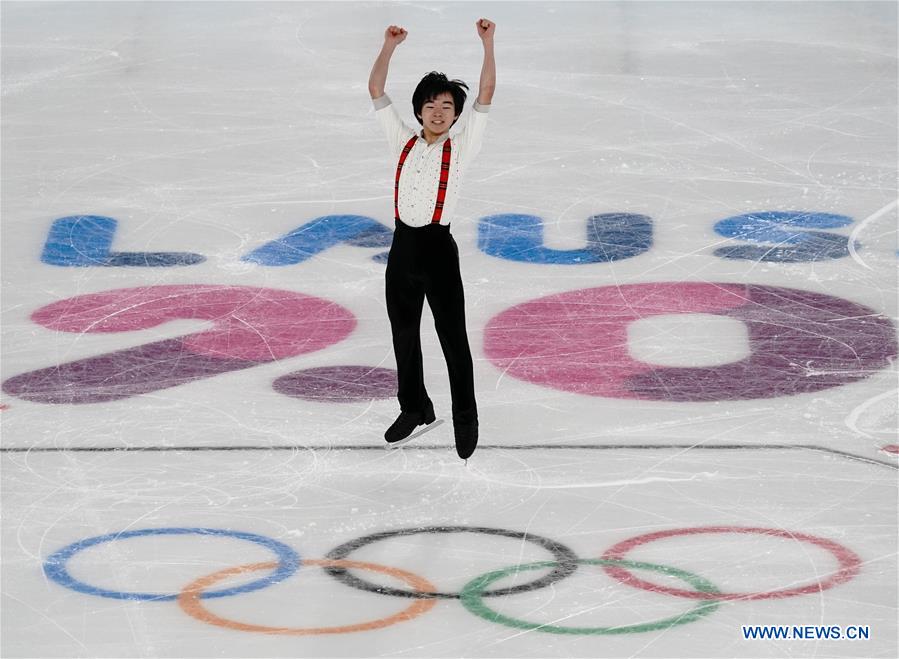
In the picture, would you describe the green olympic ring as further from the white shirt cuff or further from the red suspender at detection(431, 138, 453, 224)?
the white shirt cuff

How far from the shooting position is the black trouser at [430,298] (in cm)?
520

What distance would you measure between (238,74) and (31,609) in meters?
7.32

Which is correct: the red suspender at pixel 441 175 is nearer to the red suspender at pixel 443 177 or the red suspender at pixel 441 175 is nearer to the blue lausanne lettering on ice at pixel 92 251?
the red suspender at pixel 443 177

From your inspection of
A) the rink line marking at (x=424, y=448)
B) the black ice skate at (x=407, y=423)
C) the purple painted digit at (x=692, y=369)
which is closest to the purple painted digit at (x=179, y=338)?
the rink line marking at (x=424, y=448)

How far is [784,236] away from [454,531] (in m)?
4.11

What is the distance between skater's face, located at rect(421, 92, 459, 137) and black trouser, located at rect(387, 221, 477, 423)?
0.34m

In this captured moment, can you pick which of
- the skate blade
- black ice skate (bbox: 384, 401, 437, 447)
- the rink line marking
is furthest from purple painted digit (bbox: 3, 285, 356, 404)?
black ice skate (bbox: 384, 401, 437, 447)

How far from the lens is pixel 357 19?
41.9 ft

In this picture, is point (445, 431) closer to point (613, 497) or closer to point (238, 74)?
point (613, 497)

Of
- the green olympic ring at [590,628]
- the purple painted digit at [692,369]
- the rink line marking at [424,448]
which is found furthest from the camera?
the purple painted digit at [692,369]

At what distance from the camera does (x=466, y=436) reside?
17.9ft

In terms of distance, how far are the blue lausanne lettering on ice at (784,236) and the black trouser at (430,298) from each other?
3162mm

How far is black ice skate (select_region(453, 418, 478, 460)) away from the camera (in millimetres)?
5457

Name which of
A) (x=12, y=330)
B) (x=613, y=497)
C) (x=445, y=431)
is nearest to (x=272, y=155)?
(x=12, y=330)
